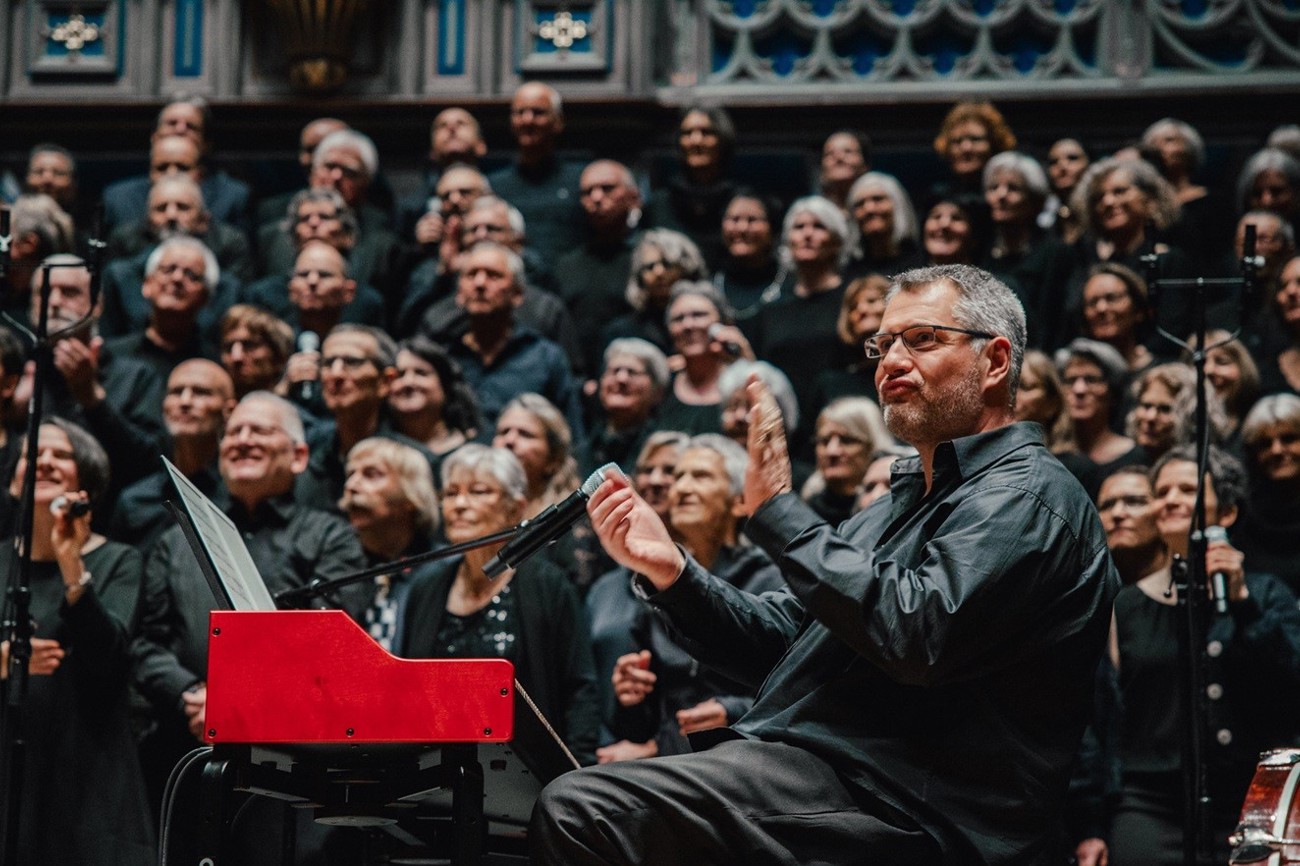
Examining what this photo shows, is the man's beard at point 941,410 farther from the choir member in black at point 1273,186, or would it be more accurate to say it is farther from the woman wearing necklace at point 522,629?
Result: the choir member in black at point 1273,186

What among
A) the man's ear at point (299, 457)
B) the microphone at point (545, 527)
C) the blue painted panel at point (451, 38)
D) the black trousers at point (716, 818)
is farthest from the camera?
the blue painted panel at point (451, 38)

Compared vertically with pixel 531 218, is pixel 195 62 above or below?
above

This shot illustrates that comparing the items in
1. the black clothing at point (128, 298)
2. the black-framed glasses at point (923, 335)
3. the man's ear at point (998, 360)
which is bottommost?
the man's ear at point (998, 360)

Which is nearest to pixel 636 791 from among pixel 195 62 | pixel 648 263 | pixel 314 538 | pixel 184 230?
pixel 314 538

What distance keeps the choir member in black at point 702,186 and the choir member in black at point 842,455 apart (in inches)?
88.5

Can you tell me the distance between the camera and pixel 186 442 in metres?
5.94

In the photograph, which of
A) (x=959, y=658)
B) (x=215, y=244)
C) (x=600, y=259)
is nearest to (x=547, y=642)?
(x=959, y=658)

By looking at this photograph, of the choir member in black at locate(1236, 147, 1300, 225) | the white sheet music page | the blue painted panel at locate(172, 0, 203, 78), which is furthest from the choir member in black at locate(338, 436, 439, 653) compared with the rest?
the blue painted panel at locate(172, 0, 203, 78)

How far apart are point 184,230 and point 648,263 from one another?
6.24 ft

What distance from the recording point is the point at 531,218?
26.8ft

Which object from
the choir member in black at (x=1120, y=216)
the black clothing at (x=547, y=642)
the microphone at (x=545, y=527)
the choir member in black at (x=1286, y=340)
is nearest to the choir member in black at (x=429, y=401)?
the black clothing at (x=547, y=642)

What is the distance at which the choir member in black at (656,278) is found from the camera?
6.94 meters

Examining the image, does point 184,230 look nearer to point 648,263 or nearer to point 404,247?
point 404,247

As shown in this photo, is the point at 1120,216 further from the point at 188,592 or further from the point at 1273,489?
the point at 188,592
